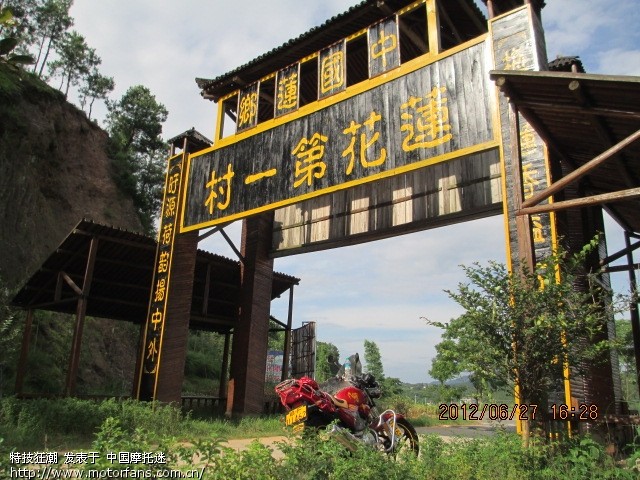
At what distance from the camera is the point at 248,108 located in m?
11.8

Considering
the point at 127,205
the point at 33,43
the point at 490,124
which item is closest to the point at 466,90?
the point at 490,124

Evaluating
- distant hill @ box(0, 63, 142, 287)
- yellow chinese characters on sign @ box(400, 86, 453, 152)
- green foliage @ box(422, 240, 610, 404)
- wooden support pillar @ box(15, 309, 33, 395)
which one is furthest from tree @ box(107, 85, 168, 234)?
green foliage @ box(422, 240, 610, 404)

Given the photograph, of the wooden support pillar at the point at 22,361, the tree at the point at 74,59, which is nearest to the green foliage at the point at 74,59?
the tree at the point at 74,59

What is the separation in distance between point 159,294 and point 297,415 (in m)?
7.50

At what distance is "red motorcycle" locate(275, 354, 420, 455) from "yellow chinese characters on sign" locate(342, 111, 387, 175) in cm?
386

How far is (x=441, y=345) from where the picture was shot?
15.8ft

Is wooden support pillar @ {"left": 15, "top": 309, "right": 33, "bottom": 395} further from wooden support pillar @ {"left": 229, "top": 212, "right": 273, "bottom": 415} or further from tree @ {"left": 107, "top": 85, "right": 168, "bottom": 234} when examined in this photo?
tree @ {"left": 107, "top": 85, "right": 168, "bottom": 234}

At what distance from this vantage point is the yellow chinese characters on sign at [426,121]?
7.96m

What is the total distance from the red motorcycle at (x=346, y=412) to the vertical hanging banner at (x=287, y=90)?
6515 mm

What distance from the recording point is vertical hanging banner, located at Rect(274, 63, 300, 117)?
1080cm

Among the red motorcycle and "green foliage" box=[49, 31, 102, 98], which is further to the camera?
"green foliage" box=[49, 31, 102, 98]

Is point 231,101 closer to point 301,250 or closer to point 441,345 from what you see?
point 301,250

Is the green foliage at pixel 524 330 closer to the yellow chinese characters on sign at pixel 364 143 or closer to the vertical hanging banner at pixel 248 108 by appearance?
the yellow chinese characters on sign at pixel 364 143

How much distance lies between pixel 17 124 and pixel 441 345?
22.5 metres
